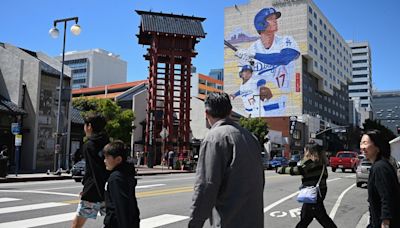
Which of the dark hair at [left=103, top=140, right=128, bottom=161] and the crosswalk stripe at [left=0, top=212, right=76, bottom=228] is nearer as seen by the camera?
the dark hair at [left=103, top=140, right=128, bottom=161]

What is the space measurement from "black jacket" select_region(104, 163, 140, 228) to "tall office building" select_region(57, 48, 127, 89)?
416ft

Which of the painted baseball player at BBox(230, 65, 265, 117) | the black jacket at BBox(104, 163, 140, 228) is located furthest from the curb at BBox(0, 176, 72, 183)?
the painted baseball player at BBox(230, 65, 265, 117)

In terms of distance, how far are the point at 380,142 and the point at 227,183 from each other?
2.01 m

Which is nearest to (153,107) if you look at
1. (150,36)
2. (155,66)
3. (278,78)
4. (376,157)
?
(155,66)

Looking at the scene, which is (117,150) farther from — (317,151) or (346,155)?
(346,155)

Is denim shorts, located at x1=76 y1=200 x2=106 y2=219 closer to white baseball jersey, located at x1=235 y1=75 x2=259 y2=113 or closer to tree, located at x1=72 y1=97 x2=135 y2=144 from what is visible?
tree, located at x1=72 y1=97 x2=135 y2=144

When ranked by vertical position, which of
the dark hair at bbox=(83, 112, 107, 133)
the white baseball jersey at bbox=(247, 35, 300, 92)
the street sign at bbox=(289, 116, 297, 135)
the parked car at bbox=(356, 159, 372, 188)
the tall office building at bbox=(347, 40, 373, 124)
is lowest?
the parked car at bbox=(356, 159, 372, 188)

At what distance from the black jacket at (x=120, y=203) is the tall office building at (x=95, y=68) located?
416ft

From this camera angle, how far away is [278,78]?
9444 cm

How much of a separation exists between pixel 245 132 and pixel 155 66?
141 ft

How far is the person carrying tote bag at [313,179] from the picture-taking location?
6625mm

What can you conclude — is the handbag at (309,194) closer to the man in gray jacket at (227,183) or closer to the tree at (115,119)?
the man in gray jacket at (227,183)

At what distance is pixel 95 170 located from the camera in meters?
5.05

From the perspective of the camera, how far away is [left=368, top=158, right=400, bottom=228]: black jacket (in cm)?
397
